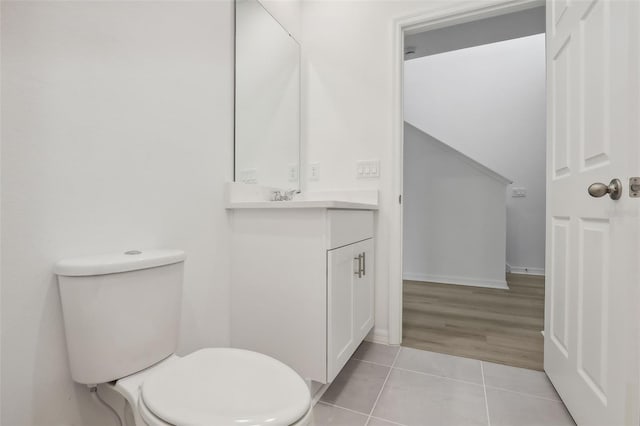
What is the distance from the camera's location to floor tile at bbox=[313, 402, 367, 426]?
1.17 meters

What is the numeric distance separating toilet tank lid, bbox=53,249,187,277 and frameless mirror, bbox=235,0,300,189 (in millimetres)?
665

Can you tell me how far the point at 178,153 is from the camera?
48.1 inches

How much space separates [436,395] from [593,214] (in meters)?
0.96

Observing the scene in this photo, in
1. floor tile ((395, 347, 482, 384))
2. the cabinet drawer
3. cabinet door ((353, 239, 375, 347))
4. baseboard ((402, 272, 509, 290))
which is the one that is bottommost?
floor tile ((395, 347, 482, 384))

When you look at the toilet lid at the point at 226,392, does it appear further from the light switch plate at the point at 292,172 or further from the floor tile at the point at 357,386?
the light switch plate at the point at 292,172

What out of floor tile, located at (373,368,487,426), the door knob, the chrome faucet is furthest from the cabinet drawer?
the door knob

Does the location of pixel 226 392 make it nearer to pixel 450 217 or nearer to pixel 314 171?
pixel 314 171

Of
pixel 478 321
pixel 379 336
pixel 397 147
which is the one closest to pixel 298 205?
pixel 397 147

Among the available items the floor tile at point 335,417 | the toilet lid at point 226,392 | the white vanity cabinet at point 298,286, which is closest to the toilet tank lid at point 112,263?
the toilet lid at point 226,392

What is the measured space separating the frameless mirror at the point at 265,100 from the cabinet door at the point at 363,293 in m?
0.64

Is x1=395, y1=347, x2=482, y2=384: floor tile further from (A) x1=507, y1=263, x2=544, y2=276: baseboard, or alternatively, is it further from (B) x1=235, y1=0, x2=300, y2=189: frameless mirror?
(A) x1=507, y1=263, x2=544, y2=276: baseboard

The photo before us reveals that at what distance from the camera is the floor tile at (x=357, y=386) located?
130 cm

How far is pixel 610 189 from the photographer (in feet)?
2.99

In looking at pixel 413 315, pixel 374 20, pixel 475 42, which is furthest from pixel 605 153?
pixel 475 42
